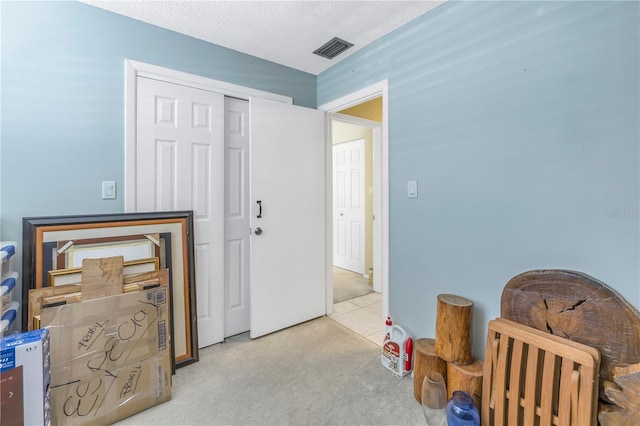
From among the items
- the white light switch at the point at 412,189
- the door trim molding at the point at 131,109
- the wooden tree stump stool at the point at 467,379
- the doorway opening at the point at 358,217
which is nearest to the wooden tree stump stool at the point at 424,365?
A: the wooden tree stump stool at the point at 467,379

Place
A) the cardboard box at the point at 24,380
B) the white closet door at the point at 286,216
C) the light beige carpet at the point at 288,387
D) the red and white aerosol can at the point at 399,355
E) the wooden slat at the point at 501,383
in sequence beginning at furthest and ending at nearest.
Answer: the white closet door at the point at 286,216 < the red and white aerosol can at the point at 399,355 < the light beige carpet at the point at 288,387 < the wooden slat at the point at 501,383 < the cardboard box at the point at 24,380

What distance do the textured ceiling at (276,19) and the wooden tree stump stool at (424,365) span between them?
7.16 feet

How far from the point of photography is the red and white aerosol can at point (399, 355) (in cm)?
194

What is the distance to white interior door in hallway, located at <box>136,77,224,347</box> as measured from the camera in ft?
6.66

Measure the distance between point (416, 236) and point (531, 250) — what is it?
0.69 meters

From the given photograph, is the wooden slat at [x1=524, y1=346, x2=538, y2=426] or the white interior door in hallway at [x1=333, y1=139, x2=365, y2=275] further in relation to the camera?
the white interior door in hallway at [x1=333, y1=139, x2=365, y2=275]

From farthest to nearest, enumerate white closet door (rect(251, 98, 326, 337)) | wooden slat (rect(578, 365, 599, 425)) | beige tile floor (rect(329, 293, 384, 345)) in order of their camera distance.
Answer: beige tile floor (rect(329, 293, 384, 345))
white closet door (rect(251, 98, 326, 337))
wooden slat (rect(578, 365, 599, 425))

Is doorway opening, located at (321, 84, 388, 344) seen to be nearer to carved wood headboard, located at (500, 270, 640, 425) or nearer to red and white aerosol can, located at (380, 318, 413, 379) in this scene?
red and white aerosol can, located at (380, 318, 413, 379)

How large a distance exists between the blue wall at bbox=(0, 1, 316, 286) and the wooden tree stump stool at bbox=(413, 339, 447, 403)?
2.19m

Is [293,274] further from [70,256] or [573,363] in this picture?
[573,363]

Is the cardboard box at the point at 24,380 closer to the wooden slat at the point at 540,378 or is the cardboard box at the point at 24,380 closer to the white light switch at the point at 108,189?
the white light switch at the point at 108,189

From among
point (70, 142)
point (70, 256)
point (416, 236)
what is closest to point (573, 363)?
point (416, 236)

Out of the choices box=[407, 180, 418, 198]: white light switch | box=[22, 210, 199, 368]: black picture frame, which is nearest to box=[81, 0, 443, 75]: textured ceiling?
box=[407, 180, 418, 198]: white light switch

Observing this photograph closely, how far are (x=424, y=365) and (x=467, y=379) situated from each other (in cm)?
24
